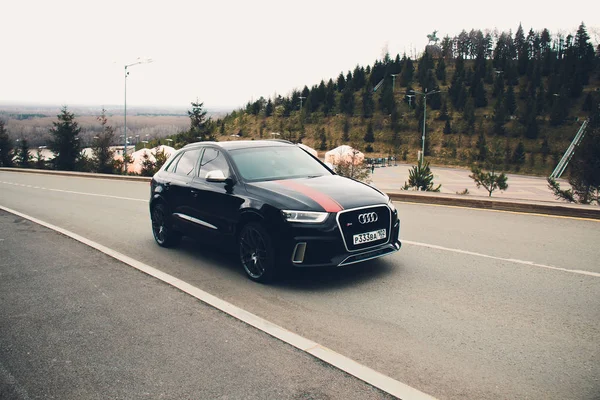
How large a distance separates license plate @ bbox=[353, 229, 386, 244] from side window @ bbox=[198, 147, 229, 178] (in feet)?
6.84

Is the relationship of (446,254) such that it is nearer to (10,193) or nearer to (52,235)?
(52,235)

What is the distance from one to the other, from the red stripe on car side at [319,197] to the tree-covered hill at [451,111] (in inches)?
2399

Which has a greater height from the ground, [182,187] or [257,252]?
[182,187]

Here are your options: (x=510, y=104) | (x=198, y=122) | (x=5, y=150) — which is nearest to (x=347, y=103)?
(x=510, y=104)

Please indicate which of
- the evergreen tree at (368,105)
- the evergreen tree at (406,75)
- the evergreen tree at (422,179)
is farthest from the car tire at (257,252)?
the evergreen tree at (406,75)

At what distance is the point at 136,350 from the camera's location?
4.36 metres

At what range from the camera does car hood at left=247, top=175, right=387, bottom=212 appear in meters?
6.04

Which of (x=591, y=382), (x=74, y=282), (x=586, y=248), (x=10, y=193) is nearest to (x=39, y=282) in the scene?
(x=74, y=282)

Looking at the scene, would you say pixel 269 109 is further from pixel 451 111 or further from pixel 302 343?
pixel 302 343

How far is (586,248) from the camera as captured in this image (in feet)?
24.8

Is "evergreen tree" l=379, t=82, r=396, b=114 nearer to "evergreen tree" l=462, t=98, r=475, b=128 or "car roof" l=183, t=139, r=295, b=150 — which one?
"evergreen tree" l=462, t=98, r=475, b=128

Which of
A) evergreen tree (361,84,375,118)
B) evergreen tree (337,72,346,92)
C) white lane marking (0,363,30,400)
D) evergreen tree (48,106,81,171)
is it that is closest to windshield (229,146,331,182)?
white lane marking (0,363,30,400)

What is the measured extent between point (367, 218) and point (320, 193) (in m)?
0.62

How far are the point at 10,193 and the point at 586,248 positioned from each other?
19.1 meters
